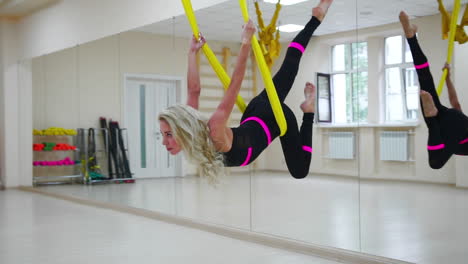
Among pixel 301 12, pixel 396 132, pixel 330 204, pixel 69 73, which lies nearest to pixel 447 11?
pixel 396 132

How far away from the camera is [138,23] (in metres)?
7.00

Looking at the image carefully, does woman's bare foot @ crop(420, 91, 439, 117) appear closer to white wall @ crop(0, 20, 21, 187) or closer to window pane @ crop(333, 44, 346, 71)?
window pane @ crop(333, 44, 346, 71)

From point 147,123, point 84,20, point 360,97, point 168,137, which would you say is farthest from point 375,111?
point 84,20

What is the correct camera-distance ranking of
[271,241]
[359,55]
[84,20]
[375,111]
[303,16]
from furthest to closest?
1. [84,20]
2. [271,241]
3. [303,16]
4. [359,55]
5. [375,111]

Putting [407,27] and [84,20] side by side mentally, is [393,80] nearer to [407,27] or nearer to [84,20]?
[407,27]

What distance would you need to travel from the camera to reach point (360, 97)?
13.7ft

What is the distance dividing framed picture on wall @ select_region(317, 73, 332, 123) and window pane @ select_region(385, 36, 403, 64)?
551mm

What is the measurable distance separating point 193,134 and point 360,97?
1.60 metres

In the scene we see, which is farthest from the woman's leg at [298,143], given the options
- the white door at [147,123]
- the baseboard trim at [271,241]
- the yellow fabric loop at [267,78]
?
the white door at [147,123]

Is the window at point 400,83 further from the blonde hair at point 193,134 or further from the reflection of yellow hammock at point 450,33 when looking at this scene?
the blonde hair at point 193,134

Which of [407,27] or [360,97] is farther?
[360,97]

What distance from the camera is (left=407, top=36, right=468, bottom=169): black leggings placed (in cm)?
334

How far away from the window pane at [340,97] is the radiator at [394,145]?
1.21 feet

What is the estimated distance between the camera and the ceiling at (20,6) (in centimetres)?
891
